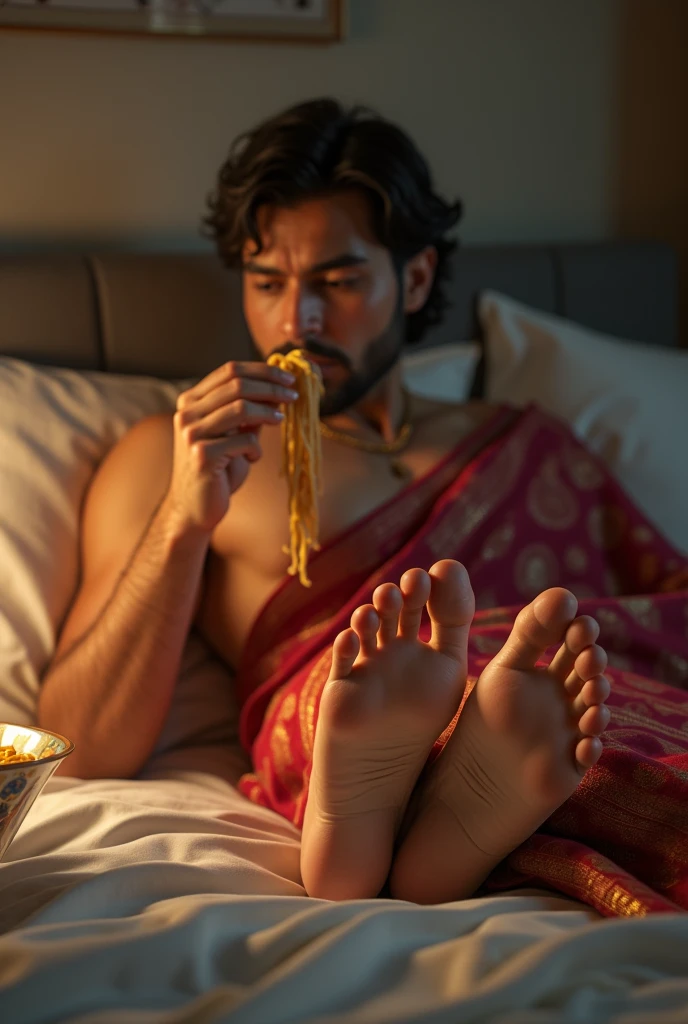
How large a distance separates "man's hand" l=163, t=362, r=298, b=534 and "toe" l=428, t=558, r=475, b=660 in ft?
1.10

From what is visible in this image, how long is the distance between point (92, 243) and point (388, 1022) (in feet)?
5.24

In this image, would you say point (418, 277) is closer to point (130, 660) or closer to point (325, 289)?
point (325, 289)

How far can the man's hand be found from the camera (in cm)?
131

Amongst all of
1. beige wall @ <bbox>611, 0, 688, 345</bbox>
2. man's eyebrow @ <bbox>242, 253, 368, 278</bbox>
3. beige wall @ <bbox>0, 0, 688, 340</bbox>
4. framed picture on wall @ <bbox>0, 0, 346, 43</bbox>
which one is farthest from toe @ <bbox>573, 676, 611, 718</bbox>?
beige wall @ <bbox>611, 0, 688, 345</bbox>

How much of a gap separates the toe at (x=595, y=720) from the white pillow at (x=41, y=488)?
0.77 meters

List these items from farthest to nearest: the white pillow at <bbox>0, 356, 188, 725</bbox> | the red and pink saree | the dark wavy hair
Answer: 1. the dark wavy hair
2. the white pillow at <bbox>0, 356, 188, 725</bbox>
3. the red and pink saree

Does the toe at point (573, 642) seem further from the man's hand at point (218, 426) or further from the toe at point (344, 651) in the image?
the man's hand at point (218, 426)

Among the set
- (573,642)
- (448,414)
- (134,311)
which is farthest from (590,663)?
(134,311)

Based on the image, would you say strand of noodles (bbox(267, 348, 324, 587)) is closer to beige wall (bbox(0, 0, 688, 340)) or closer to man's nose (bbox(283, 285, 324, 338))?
man's nose (bbox(283, 285, 324, 338))

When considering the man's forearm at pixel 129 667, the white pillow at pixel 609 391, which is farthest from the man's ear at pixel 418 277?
the man's forearm at pixel 129 667

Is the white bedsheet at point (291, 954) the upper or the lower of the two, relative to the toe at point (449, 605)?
lower

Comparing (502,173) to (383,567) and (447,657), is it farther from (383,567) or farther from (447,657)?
(447,657)

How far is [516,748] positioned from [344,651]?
0.18 m

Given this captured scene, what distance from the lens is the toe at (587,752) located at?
3.41 feet
